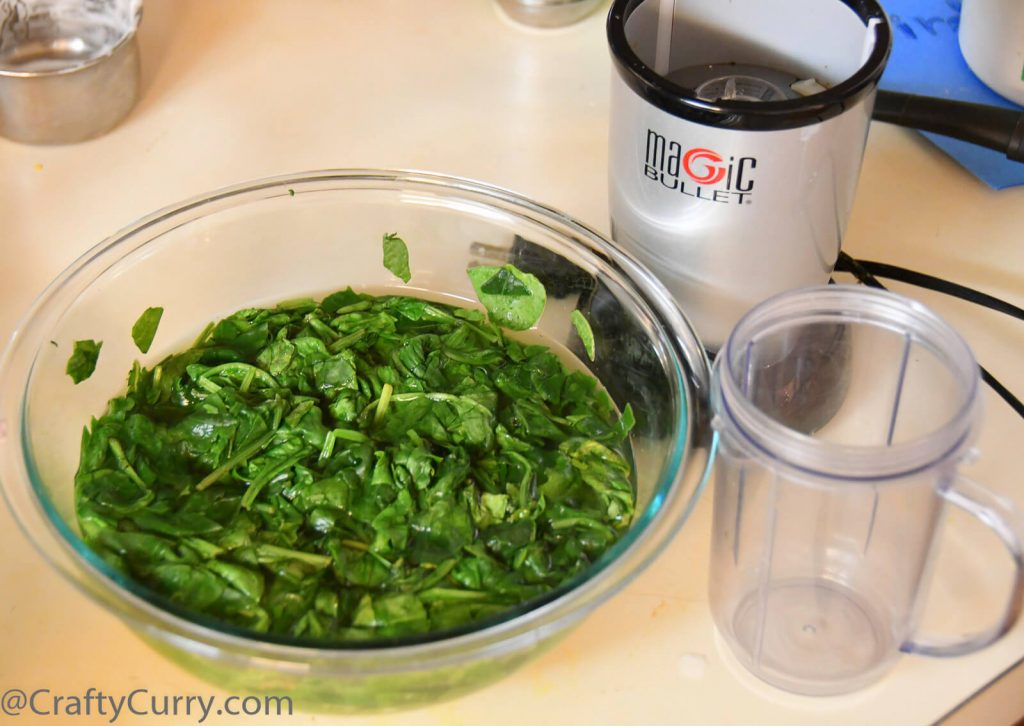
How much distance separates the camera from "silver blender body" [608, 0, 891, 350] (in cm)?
73

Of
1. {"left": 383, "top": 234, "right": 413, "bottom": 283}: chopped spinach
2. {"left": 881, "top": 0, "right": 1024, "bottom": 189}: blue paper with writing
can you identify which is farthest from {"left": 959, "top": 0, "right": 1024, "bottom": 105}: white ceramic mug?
{"left": 383, "top": 234, "right": 413, "bottom": 283}: chopped spinach

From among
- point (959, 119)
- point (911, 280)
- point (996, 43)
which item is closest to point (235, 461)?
point (911, 280)

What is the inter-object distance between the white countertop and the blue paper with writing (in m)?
0.02

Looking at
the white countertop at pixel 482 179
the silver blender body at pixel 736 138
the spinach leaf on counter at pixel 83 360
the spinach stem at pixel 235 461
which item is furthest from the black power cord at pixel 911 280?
the spinach leaf on counter at pixel 83 360

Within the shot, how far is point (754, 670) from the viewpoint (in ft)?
2.46

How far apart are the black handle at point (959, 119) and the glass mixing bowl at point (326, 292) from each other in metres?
0.36

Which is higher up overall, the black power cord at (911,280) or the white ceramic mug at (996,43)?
the white ceramic mug at (996,43)

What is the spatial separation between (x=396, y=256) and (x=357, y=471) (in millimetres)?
231

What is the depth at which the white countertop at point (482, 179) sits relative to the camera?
0.75 metres

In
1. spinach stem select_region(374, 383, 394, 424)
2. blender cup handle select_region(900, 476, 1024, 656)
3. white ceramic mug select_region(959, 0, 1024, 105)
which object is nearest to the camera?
blender cup handle select_region(900, 476, 1024, 656)

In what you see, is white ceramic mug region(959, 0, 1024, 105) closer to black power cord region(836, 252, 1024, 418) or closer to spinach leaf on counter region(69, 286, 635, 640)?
black power cord region(836, 252, 1024, 418)

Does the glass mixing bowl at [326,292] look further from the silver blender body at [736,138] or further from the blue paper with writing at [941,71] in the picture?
the blue paper with writing at [941,71]

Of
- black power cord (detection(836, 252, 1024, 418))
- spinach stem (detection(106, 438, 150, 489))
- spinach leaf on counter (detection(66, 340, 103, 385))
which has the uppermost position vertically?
spinach leaf on counter (detection(66, 340, 103, 385))

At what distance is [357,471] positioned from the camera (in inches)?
30.6
